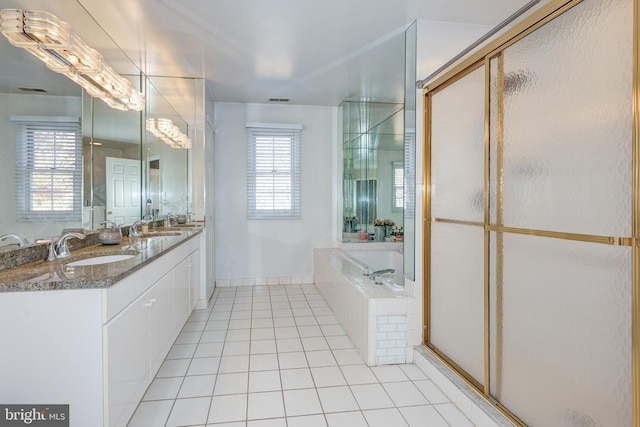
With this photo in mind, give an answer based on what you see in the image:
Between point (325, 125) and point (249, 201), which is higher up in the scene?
point (325, 125)

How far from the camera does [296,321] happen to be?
137 inches

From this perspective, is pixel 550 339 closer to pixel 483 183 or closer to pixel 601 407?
pixel 601 407

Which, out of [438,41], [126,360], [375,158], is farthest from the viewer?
[375,158]

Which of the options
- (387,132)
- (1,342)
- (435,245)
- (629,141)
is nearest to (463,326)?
(435,245)

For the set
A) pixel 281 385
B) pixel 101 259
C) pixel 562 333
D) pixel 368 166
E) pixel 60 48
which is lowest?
pixel 281 385

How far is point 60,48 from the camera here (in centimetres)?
185

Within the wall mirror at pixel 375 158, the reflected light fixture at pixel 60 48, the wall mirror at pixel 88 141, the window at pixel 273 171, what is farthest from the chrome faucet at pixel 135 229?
the wall mirror at pixel 375 158

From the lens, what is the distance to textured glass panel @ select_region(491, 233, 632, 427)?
1.18 metres

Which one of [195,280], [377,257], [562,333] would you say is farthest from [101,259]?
[377,257]

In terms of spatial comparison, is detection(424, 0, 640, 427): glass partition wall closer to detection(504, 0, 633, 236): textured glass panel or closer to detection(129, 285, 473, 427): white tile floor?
detection(504, 0, 633, 236): textured glass panel

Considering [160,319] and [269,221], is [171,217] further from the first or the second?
[160,319]

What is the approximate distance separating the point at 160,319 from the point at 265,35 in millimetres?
2377

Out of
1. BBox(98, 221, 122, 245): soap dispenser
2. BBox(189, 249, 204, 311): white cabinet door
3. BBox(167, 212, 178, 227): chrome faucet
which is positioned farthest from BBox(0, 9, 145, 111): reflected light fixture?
BBox(167, 212, 178, 227): chrome faucet

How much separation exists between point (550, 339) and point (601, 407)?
280 millimetres
